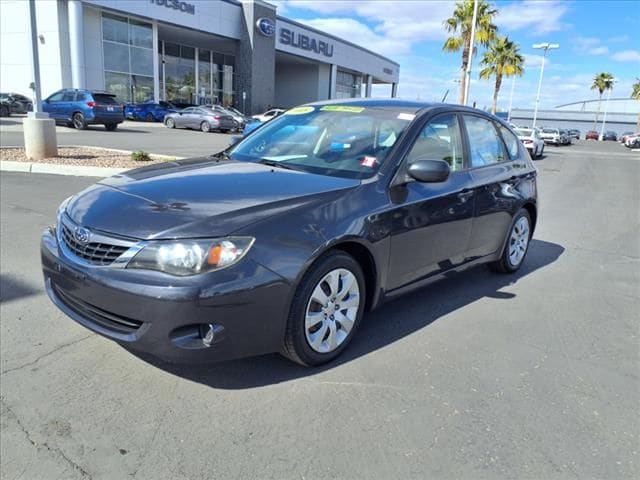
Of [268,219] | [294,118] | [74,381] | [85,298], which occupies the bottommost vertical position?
[74,381]

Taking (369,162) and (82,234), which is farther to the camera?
(369,162)

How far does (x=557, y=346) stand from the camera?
12.4ft

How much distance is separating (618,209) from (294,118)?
8487mm

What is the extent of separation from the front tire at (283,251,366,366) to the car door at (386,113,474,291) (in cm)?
38

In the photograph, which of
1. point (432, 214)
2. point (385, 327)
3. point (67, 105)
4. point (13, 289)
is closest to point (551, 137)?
point (67, 105)

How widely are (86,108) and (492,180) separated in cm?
2131

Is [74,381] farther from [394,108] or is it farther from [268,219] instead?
[394,108]

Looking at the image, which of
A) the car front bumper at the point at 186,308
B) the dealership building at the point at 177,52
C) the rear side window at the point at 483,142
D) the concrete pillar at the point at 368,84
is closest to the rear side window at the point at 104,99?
the dealership building at the point at 177,52

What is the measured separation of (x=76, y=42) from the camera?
2894 centimetres

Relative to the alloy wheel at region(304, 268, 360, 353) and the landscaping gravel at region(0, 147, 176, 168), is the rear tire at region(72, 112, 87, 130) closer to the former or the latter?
the landscaping gravel at region(0, 147, 176, 168)

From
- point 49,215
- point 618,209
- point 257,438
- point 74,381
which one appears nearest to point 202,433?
point 257,438

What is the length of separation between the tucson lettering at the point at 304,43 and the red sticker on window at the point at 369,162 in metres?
43.0

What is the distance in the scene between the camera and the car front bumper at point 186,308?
2574mm

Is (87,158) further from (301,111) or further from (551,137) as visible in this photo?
(551,137)
